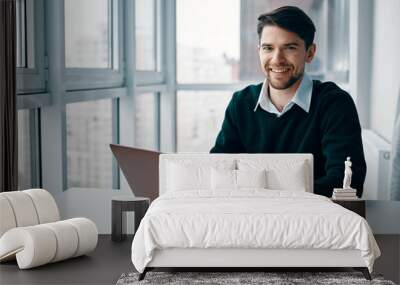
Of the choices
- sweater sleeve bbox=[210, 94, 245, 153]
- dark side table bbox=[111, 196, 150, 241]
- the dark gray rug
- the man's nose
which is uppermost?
the man's nose

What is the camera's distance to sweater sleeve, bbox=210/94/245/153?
25.0 feet

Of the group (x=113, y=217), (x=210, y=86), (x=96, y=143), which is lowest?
(x=113, y=217)

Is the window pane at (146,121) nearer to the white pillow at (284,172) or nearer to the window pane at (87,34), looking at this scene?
the window pane at (87,34)

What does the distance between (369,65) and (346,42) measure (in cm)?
30

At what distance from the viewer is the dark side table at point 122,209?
714 cm

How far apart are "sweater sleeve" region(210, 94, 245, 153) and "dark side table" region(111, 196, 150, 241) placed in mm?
914

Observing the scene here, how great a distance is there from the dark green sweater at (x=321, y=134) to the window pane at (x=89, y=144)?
1.37 meters

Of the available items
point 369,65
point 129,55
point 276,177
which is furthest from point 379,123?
point 129,55

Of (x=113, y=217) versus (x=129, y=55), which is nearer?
(x=113, y=217)

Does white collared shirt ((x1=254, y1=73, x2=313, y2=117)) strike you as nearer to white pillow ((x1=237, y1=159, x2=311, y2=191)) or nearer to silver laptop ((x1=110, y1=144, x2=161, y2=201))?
white pillow ((x1=237, y1=159, x2=311, y2=191))

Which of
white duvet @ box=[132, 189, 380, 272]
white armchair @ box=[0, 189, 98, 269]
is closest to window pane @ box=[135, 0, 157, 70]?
white armchair @ box=[0, 189, 98, 269]

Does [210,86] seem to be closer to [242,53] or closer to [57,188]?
[242,53]

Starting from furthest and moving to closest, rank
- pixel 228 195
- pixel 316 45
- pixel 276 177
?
pixel 316 45
pixel 276 177
pixel 228 195

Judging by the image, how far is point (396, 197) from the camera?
24.8 feet
